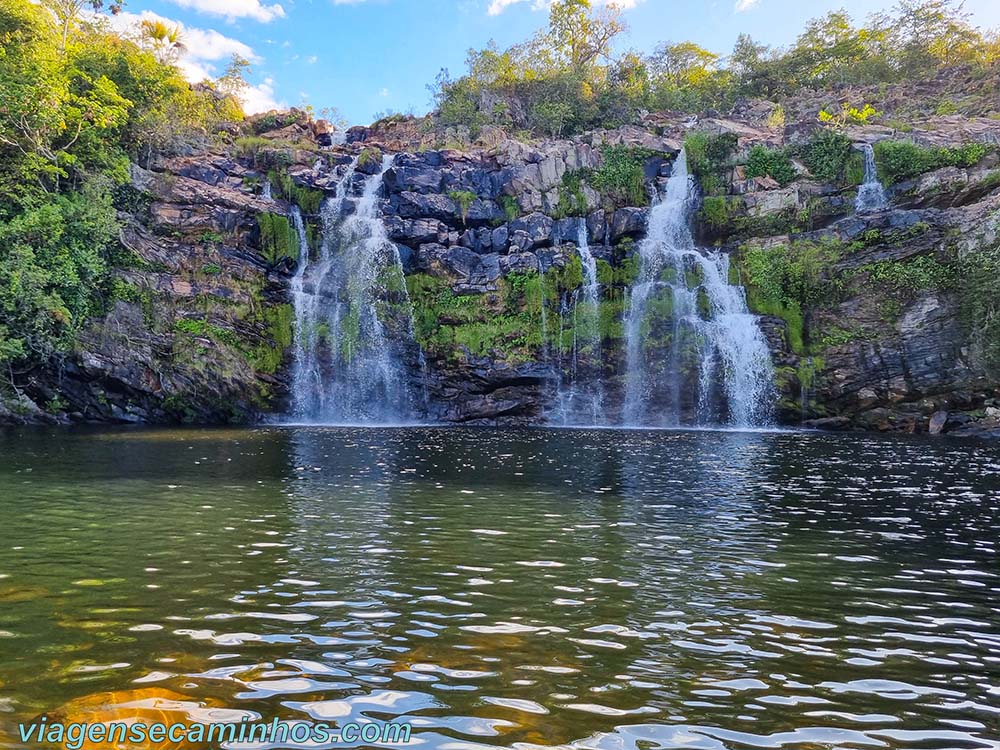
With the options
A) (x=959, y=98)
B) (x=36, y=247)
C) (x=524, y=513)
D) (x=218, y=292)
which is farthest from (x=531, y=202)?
(x=959, y=98)

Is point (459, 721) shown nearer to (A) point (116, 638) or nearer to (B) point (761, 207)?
(A) point (116, 638)

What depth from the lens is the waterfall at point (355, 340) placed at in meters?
35.1

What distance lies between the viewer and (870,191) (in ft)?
112

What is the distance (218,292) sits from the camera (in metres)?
34.5

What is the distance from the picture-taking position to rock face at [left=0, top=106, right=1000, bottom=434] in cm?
2988

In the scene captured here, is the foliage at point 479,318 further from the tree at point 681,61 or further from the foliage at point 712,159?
the tree at point 681,61

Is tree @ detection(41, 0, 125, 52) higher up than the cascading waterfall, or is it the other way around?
tree @ detection(41, 0, 125, 52)

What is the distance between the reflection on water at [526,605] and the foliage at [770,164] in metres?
26.2

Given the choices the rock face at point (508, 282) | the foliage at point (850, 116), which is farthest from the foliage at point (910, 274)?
the foliage at point (850, 116)

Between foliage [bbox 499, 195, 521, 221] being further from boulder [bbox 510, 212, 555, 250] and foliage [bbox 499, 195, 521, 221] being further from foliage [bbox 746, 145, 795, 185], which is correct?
foliage [bbox 746, 145, 795, 185]

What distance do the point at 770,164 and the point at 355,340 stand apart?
84.0 ft

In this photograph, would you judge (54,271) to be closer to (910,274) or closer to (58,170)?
(58,170)

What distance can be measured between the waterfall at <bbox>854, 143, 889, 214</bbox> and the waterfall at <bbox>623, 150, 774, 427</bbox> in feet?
24.9

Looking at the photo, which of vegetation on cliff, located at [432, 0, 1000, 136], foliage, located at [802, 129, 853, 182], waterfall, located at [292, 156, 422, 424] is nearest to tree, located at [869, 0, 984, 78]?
vegetation on cliff, located at [432, 0, 1000, 136]
